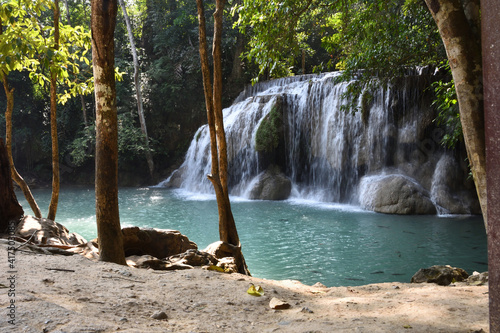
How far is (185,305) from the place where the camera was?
10.3 ft

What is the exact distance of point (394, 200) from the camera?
39.3 ft

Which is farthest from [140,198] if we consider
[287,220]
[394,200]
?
[394,200]

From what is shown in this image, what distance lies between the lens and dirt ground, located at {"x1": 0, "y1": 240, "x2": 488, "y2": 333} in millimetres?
2299

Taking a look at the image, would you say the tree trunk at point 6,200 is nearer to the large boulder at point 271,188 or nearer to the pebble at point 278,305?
the pebble at point 278,305

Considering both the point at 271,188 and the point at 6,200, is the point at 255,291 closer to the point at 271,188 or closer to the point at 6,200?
the point at 6,200

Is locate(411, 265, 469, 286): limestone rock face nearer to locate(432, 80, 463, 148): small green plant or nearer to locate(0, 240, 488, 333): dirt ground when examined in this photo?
locate(0, 240, 488, 333): dirt ground

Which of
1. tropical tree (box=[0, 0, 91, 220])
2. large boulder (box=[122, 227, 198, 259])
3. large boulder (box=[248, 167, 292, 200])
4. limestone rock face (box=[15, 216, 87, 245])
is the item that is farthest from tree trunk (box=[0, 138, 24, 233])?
large boulder (box=[248, 167, 292, 200])

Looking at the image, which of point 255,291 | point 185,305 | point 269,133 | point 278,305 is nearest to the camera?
point 185,305

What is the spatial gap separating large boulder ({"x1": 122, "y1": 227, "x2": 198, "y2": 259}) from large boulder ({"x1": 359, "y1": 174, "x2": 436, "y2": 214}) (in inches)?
311

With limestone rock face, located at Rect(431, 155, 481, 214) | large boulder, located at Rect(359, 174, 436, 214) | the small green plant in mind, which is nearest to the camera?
the small green plant

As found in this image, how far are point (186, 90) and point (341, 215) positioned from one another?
13938 mm

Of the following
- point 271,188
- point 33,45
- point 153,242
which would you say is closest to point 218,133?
point 153,242

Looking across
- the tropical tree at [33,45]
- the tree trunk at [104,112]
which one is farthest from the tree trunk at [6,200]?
the tree trunk at [104,112]

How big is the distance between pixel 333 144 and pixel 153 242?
10.6 m
